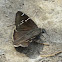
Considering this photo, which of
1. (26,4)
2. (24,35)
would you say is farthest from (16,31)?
(26,4)

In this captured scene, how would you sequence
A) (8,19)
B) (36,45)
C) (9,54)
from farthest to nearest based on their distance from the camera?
(8,19)
(36,45)
(9,54)

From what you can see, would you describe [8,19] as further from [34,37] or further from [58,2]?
[58,2]

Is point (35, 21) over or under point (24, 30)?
over

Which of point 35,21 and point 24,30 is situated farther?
point 35,21
